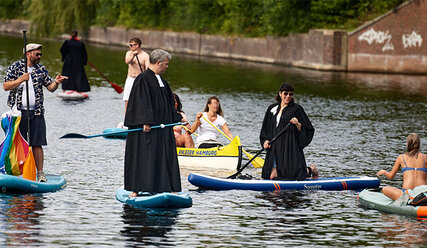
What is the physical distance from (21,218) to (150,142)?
5.98 feet

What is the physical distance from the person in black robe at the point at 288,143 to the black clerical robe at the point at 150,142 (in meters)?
2.24

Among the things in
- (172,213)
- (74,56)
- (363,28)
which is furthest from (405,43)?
(172,213)

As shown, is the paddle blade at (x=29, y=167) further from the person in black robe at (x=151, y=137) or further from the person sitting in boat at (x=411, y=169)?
the person sitting in boat at (x=411, y=169)

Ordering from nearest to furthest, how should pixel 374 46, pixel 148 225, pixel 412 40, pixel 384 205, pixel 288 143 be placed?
pixel 148 225
pixel 384 205
pixel 288 143
pixel 412 40
pixel 374 46

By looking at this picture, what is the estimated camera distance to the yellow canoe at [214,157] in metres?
15.6

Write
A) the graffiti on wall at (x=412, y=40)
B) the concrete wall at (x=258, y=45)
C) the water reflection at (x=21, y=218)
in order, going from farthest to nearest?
the concrete wall at (x=258, y=45)
the graffiti on wall at (x=412, y=40)
the water reflection at (x=21, y=218)

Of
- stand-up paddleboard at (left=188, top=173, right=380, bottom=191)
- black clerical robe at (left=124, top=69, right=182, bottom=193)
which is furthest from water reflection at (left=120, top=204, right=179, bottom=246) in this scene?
stand-up paddleboard at (left=188, top=173, right=380, bottom=191)

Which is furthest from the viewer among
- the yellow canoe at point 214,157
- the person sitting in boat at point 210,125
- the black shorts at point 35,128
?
the person sitting in boat at point 210,125

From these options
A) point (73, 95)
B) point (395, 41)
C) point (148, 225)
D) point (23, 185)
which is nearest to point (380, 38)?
point (395, 41)

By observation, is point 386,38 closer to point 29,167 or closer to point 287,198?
point 287,198

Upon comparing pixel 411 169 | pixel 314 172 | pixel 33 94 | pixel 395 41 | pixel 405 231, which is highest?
pixel 395 41

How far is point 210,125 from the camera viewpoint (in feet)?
52.8

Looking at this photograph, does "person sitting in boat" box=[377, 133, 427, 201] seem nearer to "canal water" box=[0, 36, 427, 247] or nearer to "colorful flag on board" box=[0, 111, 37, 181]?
"canal water" box=[0, 36, 427, 247]

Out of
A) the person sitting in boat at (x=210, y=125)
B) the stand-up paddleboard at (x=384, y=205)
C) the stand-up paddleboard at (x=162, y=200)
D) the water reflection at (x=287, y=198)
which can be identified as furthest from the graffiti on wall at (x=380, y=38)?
the stand-up paddleboard at (x=162, y=200)
